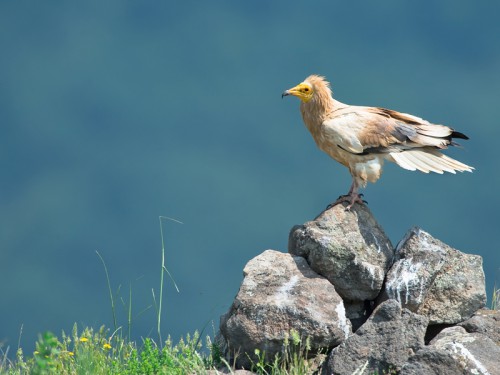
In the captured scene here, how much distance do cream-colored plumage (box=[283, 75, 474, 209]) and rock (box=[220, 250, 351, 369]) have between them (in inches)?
41.4

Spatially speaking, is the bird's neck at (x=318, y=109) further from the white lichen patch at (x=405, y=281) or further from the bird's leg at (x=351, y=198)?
the white lichen patch at (x=405, y=281)

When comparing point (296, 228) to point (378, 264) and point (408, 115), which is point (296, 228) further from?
point (408, 115)

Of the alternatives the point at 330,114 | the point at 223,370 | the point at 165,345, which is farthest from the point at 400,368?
the point at 330,114

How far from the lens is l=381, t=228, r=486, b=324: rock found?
308 inches

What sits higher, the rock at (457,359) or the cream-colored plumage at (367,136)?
the cream-colored plumage at (367,136)

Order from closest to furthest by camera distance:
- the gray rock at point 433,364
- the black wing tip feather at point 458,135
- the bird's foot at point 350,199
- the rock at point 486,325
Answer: the gray rock at point 433,364, the rock at point 486,325, the bird's foot at point 350,199, the black wing tip feather at point 458,135

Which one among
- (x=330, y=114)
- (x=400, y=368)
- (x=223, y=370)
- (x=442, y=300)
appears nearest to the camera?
(x=400, y=368)

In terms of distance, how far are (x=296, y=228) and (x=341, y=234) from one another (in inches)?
18.2

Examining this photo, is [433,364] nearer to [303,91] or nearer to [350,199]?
[350,199]

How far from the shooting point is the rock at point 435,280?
781 centimetres

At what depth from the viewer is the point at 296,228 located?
814 centimetres

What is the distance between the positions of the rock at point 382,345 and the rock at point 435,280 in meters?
0.61

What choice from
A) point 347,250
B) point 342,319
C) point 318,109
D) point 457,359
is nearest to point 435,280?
point 347,250

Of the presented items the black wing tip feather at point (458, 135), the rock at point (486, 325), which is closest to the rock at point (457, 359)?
the rock at point (486, 325)
